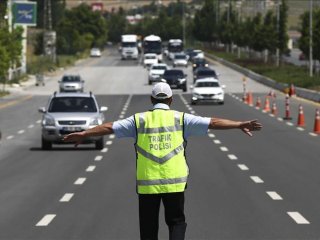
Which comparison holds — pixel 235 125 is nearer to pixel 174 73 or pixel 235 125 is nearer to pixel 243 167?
pixel 243 167

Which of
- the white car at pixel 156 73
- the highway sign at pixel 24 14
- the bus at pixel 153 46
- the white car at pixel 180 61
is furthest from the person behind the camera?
the bus at pixel 153 46

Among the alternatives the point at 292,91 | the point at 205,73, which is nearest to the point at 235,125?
the point at 292,91

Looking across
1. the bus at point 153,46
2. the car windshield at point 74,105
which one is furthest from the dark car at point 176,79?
the bus at point 153,46

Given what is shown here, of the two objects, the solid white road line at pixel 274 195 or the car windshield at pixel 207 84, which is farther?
the car windshield at pixel 207 84

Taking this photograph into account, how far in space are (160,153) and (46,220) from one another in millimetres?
6612

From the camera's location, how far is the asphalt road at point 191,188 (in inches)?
533

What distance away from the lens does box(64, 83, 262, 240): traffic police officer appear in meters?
8.04

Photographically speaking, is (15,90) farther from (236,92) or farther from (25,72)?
(25,72)

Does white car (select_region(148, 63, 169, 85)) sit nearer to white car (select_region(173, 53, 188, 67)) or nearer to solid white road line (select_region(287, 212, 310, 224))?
white car (select_region(173, 53, 188, 67))

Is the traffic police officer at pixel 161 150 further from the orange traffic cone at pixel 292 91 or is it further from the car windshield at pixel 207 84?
the orange traffic cone at pixel 292 91

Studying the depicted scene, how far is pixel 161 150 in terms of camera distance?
26.4 ft

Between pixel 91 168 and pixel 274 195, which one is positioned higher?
pixel 274 195

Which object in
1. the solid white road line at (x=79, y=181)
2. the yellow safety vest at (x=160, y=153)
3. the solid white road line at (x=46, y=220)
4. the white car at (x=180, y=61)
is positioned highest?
the yellow safety vest at (x=160, y=153)

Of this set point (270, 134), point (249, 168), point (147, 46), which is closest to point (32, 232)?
point (249, 168)
